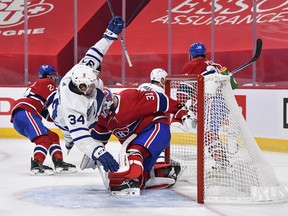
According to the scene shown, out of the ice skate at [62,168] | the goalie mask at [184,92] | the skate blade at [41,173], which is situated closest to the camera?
the goalie mask at [184,92]

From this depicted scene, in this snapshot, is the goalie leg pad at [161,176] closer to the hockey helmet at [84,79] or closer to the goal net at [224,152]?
the goal net at [224,152]

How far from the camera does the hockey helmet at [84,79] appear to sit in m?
3.38

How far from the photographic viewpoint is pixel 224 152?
3.81m

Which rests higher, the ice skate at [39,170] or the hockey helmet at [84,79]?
the hockey helmet at [84,79]

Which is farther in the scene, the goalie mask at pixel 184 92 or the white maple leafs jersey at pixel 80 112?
the goalie mask at pixel 184 92

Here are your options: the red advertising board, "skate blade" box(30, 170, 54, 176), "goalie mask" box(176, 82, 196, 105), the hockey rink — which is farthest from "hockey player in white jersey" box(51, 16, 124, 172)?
the red advertising board

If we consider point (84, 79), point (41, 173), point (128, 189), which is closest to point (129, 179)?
point (128, 189)

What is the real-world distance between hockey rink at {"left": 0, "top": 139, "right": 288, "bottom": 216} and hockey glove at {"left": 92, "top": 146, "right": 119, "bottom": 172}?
175mm

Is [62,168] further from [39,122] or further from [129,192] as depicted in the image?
[129,192]

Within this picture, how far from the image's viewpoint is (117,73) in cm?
889

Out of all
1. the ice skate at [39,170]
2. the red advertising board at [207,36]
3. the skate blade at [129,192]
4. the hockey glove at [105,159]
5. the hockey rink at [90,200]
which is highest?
the red advertising board at [207,36]

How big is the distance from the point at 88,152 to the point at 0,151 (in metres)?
2.96

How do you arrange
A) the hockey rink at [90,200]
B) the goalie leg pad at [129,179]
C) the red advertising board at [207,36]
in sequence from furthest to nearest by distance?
1. the red advertising board at [207,36]
2. the goalie leg pad at [129,179]
3. the hockey rink at [90,200]

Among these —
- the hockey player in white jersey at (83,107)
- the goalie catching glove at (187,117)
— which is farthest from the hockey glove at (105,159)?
the goalie catching glove at (187,117)
